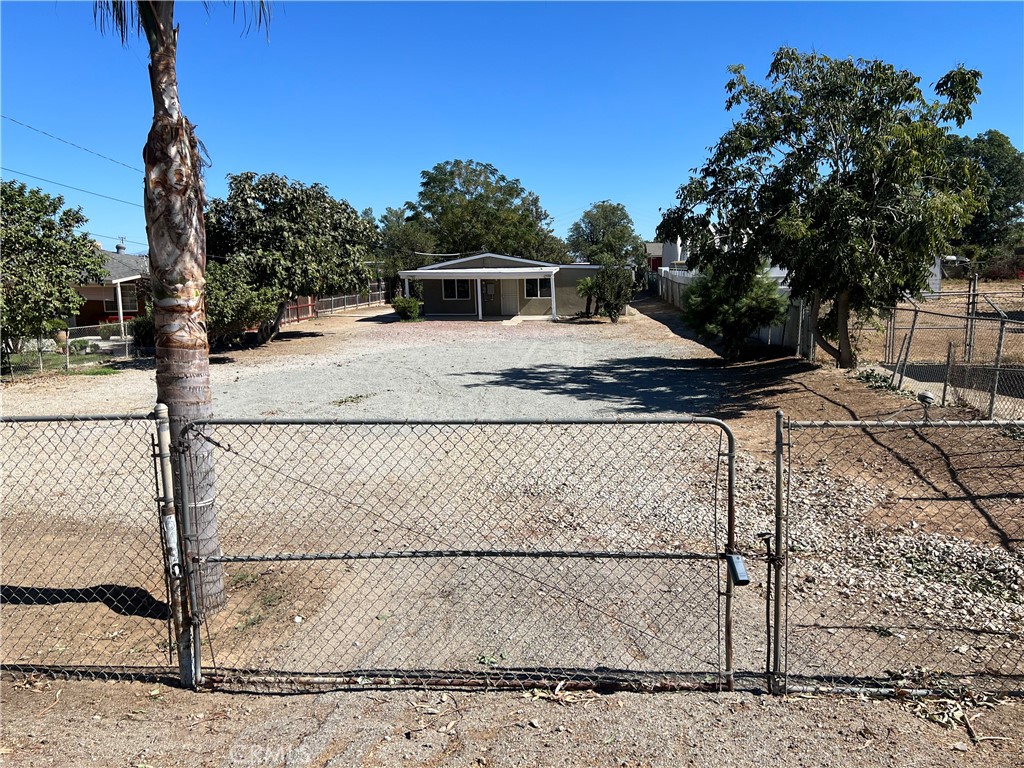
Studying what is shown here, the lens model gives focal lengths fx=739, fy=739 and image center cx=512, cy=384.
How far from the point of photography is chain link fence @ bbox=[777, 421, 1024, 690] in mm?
4207

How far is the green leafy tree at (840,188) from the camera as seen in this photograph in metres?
12.7

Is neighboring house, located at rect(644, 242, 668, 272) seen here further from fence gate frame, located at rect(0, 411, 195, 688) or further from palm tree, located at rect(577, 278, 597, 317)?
fence gate frame, located at rect(0, 411, 195, 688)

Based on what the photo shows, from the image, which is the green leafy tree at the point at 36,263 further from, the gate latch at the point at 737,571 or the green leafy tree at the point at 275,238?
the gate latch at the point at 737,571

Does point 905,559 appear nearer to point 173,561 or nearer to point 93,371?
point 173,561

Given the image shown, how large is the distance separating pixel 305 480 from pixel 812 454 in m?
6.21

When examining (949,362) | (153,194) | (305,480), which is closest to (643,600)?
(153,194)

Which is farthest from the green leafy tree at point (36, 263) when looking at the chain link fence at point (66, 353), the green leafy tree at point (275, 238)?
the green leafy tree at point (275, 238)

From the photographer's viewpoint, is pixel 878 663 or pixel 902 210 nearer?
pixel 878 663

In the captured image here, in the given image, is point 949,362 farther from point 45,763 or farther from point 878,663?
point 45,763

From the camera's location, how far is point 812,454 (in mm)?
9266

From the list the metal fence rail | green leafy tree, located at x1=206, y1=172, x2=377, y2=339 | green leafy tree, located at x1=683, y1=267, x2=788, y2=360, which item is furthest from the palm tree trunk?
the metal fence rail

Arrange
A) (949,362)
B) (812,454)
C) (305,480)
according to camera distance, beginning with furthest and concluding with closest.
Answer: (949,362) → (812,454) → (305,480)

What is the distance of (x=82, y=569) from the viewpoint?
5801mm

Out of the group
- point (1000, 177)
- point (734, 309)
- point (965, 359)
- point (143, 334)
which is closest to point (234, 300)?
point (143, 334)
